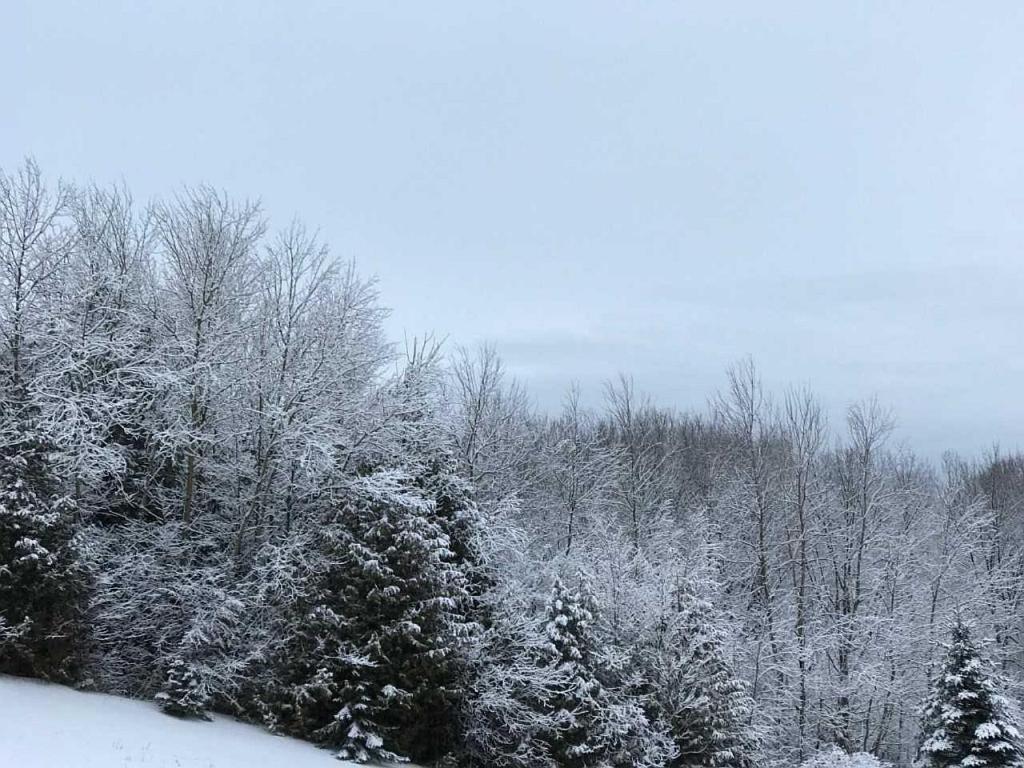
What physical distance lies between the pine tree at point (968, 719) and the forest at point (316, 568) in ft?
0.20

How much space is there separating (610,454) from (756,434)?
6.69 metres

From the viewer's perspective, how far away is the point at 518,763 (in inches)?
630

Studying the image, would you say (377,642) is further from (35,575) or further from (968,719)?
(968,719)

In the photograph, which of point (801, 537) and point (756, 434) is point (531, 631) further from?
point (756, 434)

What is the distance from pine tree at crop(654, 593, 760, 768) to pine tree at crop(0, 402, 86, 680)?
12.4 meters

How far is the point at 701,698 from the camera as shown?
17.4m

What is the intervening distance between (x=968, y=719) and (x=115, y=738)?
17.2 meters

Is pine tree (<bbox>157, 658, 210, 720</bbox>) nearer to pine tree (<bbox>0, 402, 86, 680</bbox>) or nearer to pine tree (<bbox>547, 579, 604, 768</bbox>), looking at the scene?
pine tree (<bbox>0, 402, 86, 680</bbox>)

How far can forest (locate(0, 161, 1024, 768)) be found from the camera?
46.6ft

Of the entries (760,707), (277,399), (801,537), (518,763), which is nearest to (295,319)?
(277,399)

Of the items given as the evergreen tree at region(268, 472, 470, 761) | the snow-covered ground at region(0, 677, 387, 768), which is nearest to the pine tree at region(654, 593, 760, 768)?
the evergreen tree at region(268, 472, 470, 761)

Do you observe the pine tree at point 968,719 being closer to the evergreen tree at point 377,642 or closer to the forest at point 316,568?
the forest at point 316,568

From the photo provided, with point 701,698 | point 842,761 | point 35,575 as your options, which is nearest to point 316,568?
point 35,575

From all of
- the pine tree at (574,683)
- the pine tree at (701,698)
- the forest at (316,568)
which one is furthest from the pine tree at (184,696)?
the pine tree at (701,698)
